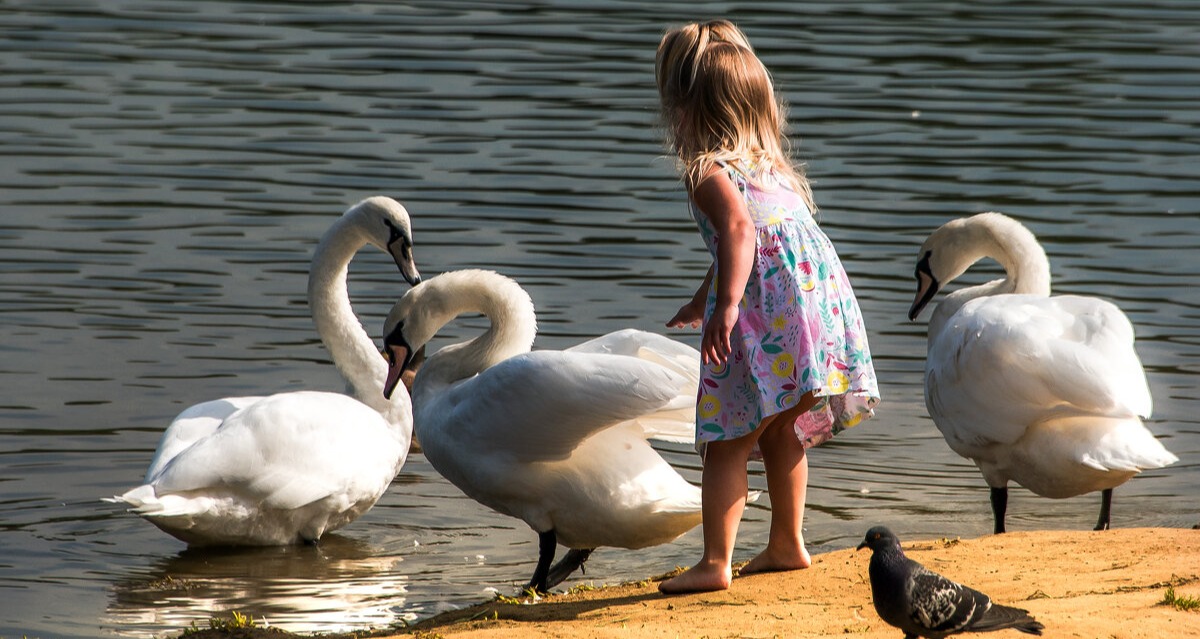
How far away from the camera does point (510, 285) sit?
676cm

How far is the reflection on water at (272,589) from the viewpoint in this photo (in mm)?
6164

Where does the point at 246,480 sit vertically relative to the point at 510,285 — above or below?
below

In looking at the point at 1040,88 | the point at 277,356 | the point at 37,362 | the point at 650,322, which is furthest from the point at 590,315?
the point at 1040,88

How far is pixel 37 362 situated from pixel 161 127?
603cm

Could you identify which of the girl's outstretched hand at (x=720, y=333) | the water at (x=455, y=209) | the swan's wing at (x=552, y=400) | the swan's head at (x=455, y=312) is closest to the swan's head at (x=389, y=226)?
the water at (x=455, y=209)

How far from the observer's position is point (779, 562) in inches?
215

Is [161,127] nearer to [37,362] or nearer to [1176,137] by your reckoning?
[37,362]

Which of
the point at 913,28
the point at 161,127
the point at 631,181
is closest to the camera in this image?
the point at 631,181

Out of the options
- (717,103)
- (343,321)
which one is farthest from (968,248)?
(717,103)

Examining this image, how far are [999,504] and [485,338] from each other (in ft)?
6.95

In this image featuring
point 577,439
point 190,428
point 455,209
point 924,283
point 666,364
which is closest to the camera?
point 577,439

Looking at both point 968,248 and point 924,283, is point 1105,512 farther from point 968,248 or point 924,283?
point 924,283

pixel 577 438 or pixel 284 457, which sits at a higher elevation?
pixel 577 438

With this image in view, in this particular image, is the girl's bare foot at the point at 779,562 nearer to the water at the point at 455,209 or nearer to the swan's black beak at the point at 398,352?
→ the water at the point at 455,209
